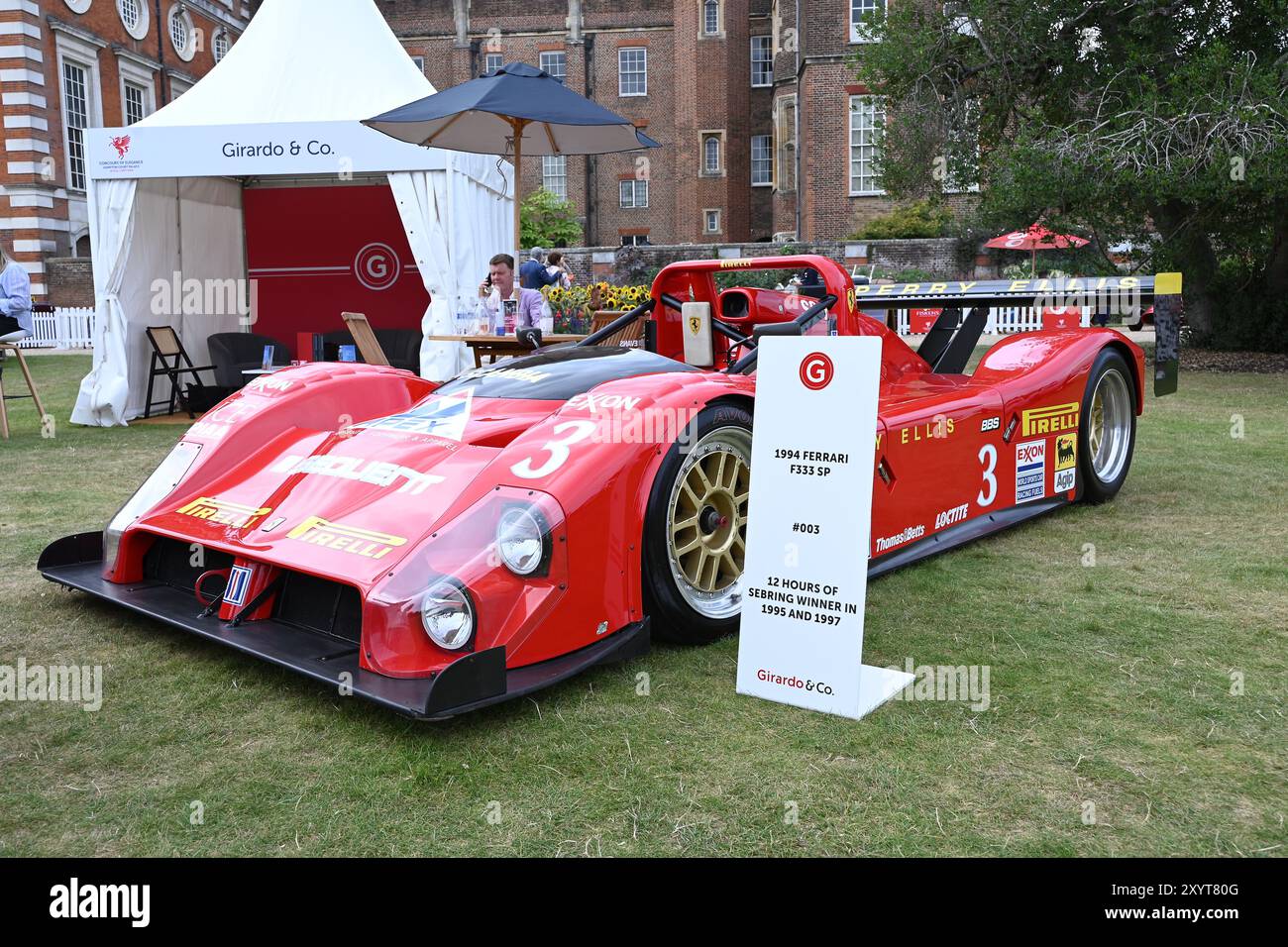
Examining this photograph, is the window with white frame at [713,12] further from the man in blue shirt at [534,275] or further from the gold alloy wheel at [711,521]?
the gold alloy wheel at [711,521]

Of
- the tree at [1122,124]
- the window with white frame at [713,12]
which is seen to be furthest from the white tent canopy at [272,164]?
the window with white frame at [713,12]

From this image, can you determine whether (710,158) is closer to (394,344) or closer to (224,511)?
(394,344)

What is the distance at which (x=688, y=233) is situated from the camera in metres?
40.6

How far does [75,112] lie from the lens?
1102 inches

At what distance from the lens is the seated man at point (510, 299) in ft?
28.5

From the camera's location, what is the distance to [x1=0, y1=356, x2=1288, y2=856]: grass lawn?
2.40 meters

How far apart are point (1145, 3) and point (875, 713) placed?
13.9 meters

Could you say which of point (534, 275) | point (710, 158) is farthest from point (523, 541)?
point (710, 158)

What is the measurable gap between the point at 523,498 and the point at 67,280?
90.4ft

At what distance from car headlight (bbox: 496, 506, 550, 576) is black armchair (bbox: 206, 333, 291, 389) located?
9.08 m

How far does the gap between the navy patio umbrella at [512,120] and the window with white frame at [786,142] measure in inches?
1141

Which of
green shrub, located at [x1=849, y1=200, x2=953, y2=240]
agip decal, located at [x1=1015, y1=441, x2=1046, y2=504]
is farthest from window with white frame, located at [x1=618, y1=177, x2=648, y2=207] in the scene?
agip decal, located at [x1=1015, y1=441, x2=1046, y2=504]

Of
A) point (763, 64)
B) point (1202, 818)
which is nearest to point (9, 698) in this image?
point (1202, 818)
